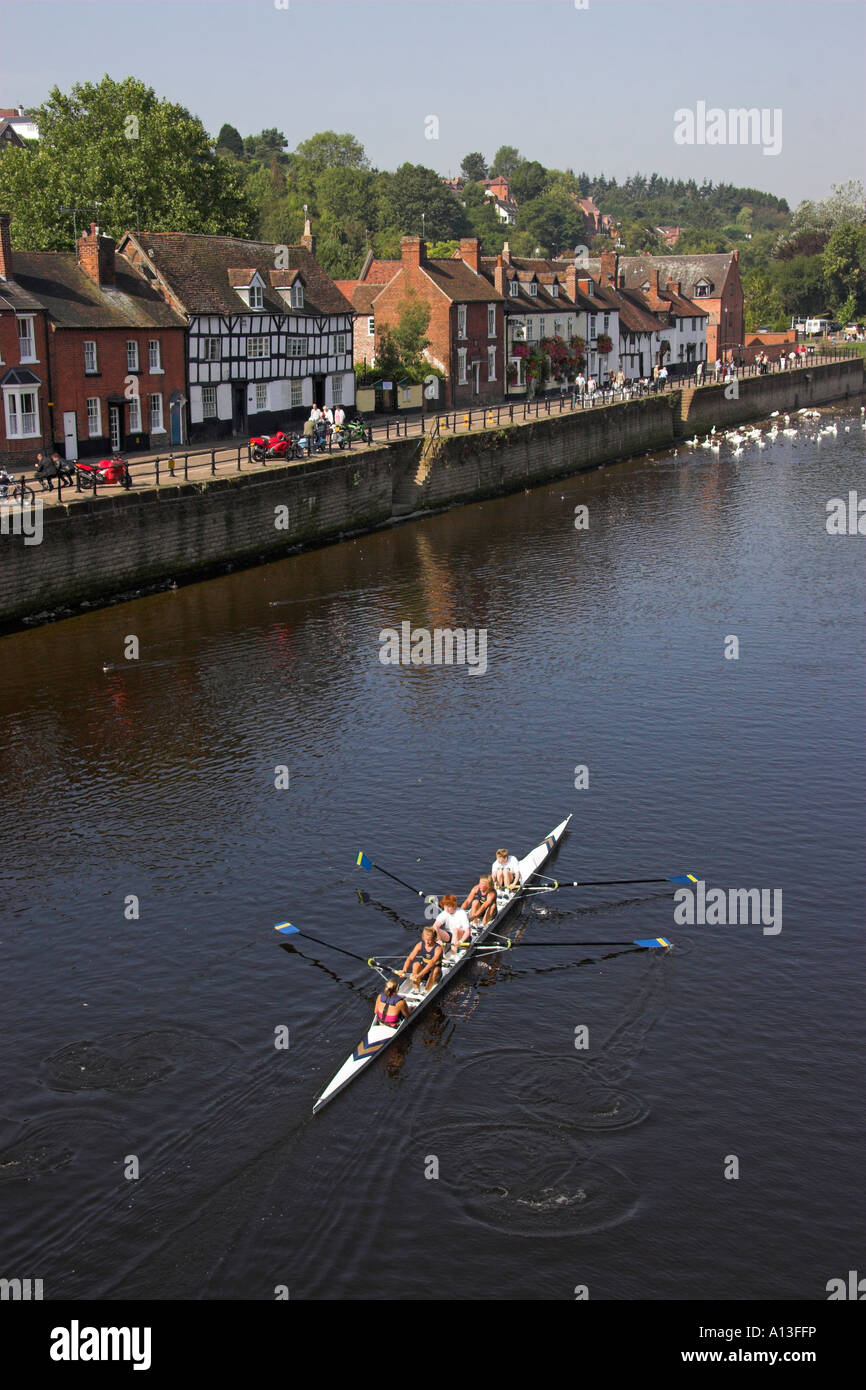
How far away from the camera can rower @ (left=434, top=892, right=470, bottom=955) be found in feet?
74.1

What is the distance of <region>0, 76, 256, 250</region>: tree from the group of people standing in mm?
53674

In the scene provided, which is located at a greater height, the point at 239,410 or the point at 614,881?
the point at 239,410

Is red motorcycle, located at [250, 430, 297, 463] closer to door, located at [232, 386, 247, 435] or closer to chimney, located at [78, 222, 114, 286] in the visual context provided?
door, located at [232, 386, 247, 435]

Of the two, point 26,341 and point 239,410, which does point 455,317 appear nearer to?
point 239,410

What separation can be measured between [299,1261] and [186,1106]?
11.0 feet

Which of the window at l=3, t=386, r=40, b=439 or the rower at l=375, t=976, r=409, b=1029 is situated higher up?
the window at l=3, t=386, r=40, b=439

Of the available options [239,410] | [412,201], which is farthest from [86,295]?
[412,201]

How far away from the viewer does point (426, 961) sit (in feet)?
71.4

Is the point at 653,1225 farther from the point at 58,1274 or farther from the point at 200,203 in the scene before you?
the point at 200,203

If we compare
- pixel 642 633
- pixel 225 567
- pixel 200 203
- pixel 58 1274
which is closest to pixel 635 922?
pixel 58 1274

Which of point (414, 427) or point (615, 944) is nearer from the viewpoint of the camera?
point (615, 944)

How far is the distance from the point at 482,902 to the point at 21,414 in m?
32.5

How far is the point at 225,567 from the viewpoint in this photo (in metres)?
47.8

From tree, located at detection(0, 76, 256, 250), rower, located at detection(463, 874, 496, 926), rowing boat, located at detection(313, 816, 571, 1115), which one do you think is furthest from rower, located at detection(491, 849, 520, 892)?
tree, located at detection(0, 76, 256, 250)
